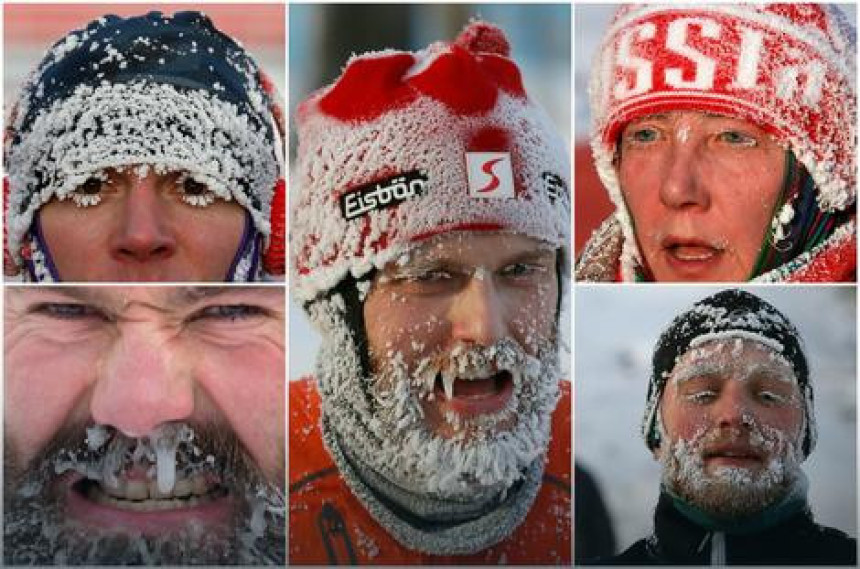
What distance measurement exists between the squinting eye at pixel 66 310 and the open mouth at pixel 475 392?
3.06ft

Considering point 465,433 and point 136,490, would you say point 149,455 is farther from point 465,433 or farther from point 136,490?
point 465,433

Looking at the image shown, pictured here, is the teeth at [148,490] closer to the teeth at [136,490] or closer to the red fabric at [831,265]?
the teeth at [136,490]

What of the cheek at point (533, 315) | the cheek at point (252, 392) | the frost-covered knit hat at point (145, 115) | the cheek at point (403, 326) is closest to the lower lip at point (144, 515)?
the cheek at point (252, 392)

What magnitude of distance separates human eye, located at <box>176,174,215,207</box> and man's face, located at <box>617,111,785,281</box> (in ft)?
3.64

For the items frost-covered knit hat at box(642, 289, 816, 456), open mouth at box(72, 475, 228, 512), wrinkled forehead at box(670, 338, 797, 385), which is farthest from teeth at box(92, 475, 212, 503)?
wrinkled forehead at box(670, 338, 797, 385)

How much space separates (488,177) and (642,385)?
71 cm

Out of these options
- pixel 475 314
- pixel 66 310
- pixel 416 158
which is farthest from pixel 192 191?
pixel 475 314

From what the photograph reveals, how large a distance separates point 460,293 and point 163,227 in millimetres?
805

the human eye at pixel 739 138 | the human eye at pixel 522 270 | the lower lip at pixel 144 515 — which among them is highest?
the human eye at pixel 739 138

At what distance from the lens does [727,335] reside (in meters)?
5.37

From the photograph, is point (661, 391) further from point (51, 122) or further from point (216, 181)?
point (51, 122)

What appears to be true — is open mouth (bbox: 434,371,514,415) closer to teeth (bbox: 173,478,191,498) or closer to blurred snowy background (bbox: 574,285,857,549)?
blurred snowy background (bbox: 574,285,857,549)

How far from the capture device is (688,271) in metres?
5.35

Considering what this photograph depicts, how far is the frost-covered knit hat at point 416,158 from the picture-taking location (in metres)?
5.28
